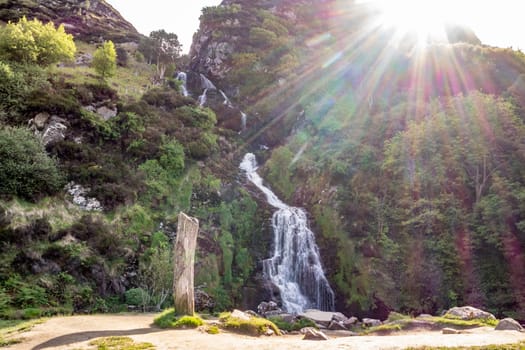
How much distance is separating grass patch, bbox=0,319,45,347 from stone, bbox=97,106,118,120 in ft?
61.1

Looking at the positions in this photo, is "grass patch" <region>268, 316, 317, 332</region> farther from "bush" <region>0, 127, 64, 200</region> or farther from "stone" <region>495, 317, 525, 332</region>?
"bush" <region>0, 127, 64, 200</region>

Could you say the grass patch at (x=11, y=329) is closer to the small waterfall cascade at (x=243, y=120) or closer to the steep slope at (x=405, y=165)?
the steep slope at (x=405, y=165)

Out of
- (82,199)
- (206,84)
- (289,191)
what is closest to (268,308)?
(289,191)

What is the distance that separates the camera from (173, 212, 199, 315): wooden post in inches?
476

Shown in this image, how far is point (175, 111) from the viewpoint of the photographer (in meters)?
32.6

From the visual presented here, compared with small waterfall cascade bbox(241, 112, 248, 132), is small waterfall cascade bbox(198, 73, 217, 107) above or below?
A: above

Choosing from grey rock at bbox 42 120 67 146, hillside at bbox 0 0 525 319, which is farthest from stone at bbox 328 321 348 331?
grey rock at bbox 42 120 67 146

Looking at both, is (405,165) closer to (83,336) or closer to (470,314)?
(470,314)

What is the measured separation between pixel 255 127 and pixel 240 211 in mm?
17045

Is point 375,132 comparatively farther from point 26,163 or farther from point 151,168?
point 26,163

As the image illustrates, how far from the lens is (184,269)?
40.3ft

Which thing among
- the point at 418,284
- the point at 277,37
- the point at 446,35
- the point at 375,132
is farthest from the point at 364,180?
the point at 446,35

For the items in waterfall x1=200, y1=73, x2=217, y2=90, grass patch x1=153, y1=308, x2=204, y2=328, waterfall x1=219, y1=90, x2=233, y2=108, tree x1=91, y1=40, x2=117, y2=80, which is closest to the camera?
grass patch x1=153, y1=308, x2=204, y2=328

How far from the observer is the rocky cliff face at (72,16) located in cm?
4964
